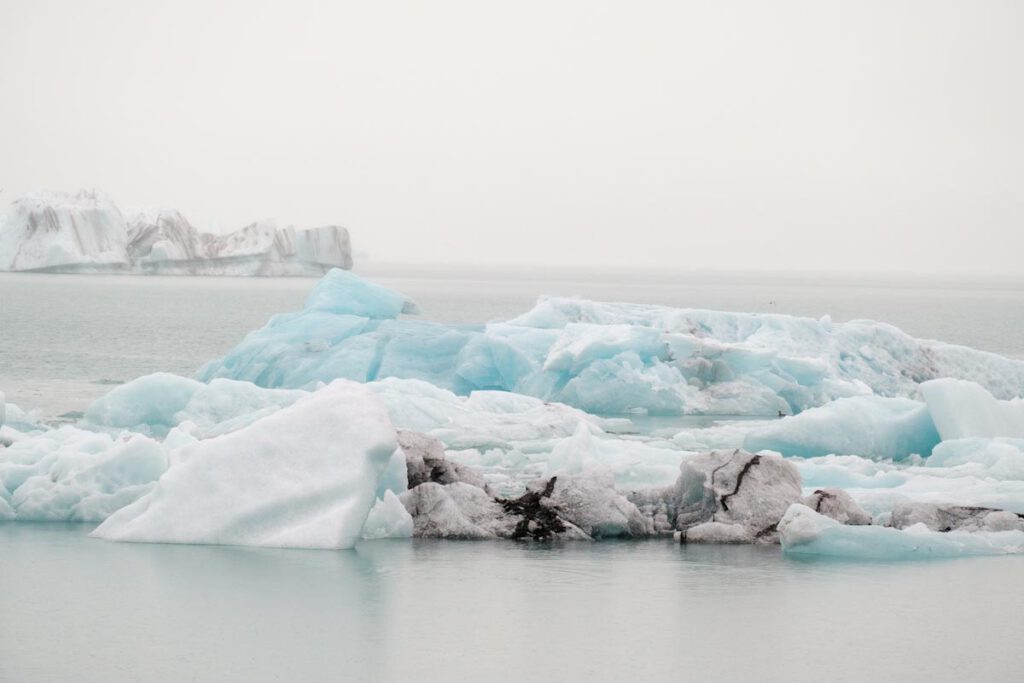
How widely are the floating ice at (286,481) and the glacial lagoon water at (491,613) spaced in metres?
0.18

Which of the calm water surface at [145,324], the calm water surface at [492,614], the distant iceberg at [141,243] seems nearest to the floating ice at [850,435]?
the calm water surface at [492,614]

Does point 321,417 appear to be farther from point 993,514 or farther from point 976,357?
point 976,357

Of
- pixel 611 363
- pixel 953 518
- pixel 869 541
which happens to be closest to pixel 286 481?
pixel 869 541

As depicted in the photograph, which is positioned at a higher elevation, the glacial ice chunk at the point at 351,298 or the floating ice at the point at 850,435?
the glacial ice chunk at the point at 351,298

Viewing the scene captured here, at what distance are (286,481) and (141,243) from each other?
2374 inches

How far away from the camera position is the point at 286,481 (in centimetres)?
896

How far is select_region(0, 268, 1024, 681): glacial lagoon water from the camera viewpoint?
646cm

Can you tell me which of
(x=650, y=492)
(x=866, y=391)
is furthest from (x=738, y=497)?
(x=866, y=391)

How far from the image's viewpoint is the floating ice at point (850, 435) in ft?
49.8

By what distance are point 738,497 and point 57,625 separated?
5153mm

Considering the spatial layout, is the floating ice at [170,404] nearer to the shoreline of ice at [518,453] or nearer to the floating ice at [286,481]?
the shoreline of ice at [518,453]

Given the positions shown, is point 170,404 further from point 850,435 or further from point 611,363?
point 850,435

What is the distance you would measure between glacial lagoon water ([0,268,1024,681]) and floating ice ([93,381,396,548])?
0.60 feet

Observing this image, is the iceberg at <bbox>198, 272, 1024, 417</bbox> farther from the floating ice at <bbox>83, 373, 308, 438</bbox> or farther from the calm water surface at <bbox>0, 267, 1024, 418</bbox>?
the calm water surface at <bbox>0, 267, 1024, 418</bbox>
